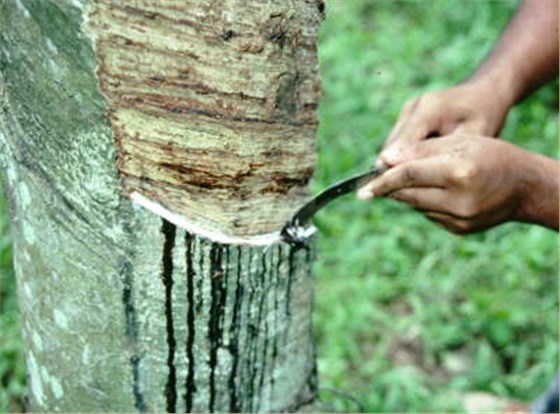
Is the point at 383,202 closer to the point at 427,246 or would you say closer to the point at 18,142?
the point at 427,246

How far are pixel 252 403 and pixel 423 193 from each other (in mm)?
450

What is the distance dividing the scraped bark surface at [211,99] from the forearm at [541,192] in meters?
0.48

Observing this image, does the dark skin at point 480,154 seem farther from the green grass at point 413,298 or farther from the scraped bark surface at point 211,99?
the green grass at point 413,298

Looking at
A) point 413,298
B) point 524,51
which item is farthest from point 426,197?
point 413,298

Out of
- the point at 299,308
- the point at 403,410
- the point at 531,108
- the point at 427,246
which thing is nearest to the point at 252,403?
the point at 299,308

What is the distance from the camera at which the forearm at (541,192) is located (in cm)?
143

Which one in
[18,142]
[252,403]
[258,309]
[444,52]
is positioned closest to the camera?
[18,142]

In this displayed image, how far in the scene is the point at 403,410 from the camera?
7.39ft

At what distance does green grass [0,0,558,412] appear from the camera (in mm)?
2316

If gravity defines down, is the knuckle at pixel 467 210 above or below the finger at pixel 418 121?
below

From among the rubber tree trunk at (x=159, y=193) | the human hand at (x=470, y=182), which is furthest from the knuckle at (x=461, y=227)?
the rubber tree trunk at (x=159, y=193)

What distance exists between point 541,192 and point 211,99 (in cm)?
71

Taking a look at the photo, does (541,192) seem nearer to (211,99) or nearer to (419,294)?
(211,99)

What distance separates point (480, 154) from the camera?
4.43ft
